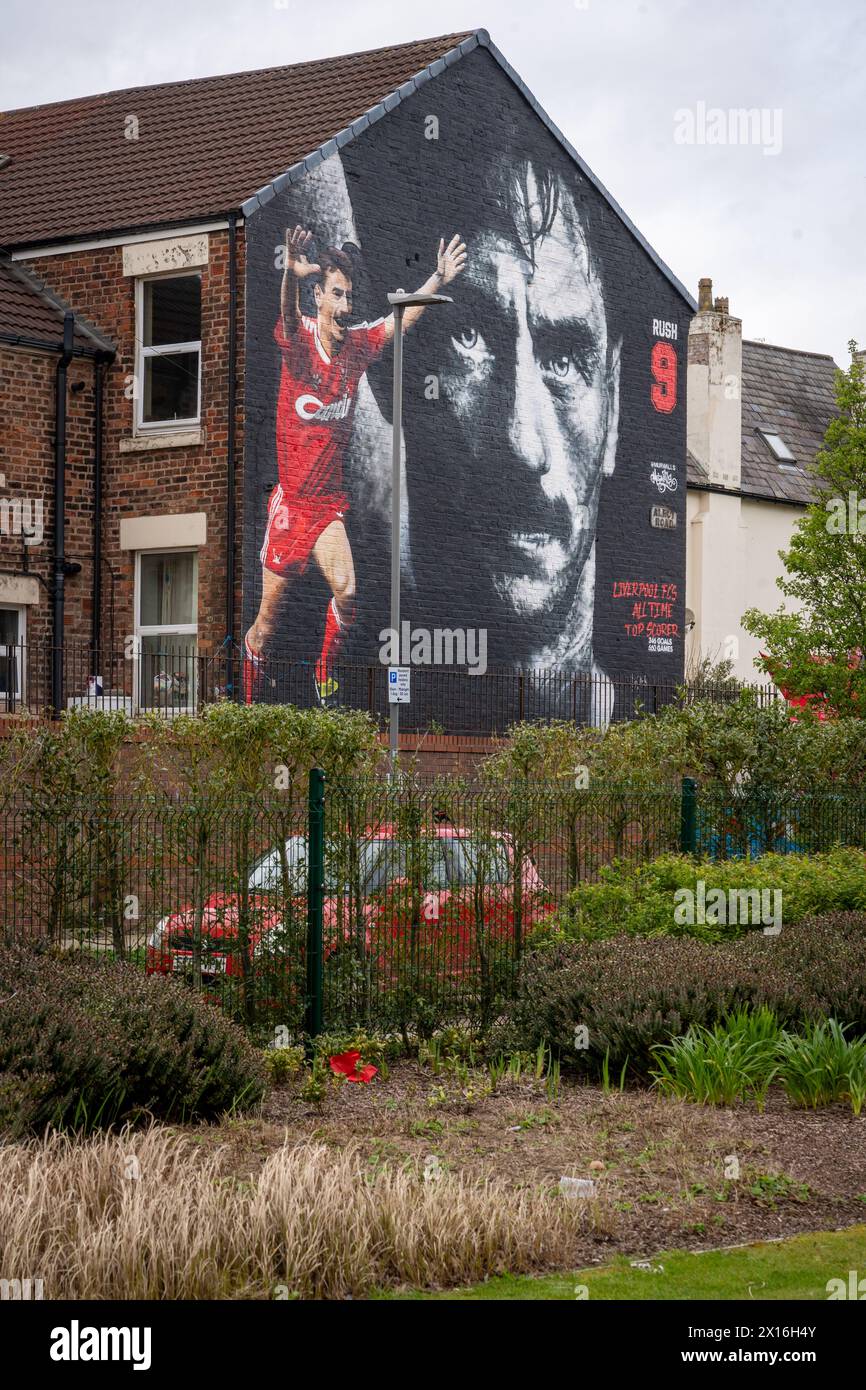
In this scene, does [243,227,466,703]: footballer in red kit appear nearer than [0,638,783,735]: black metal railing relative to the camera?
No

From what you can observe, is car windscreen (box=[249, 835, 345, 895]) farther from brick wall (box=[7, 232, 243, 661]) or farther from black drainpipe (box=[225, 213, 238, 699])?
brick wall (box=[7, 232, 243, 661])

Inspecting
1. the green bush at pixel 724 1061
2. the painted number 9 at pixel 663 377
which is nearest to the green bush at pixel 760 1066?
the green bush at pixel 724 1061

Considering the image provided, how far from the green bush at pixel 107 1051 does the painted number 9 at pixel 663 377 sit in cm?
2078

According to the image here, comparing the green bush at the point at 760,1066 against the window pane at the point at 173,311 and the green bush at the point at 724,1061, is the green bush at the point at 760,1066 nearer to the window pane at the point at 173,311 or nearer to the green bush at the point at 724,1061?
the green bush at the point at 724,1061

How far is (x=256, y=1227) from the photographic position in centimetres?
729

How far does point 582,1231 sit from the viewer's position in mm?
8117

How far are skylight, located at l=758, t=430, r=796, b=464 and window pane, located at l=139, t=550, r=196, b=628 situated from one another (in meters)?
21.8

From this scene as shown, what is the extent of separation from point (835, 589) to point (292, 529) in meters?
7.20

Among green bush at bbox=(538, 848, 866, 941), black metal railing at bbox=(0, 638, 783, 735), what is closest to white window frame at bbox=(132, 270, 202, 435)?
black metal railing at bbox=(0, 638, 783, 735)

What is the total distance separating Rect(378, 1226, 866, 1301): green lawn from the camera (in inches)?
287

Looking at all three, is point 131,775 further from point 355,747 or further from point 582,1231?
point 582,1231

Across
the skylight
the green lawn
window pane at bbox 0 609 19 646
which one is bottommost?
the green lawn

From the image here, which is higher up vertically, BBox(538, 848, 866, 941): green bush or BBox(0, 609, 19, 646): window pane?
BBox(0, 609, 19, 646): window pane
